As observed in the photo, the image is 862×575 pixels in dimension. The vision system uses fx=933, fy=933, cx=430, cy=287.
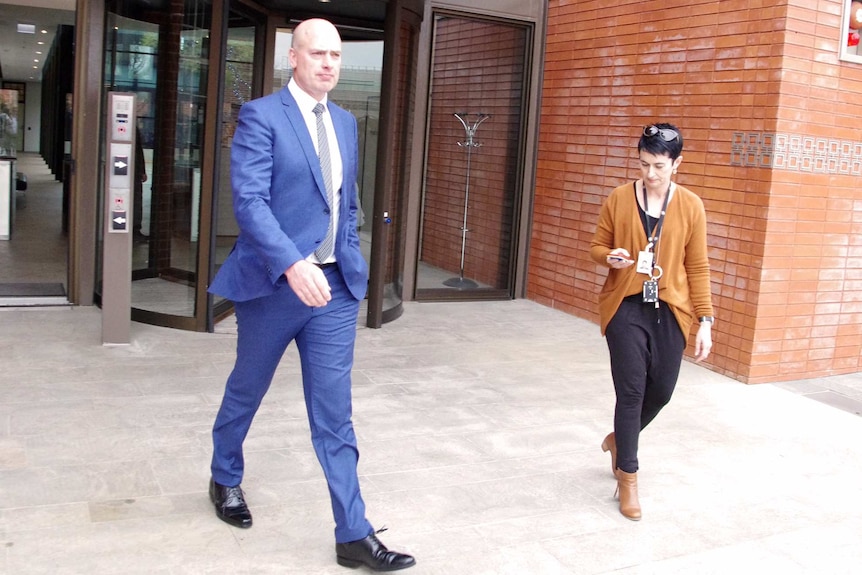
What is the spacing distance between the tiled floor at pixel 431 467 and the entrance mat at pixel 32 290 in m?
0.81

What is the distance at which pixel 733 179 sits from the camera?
20.0ft

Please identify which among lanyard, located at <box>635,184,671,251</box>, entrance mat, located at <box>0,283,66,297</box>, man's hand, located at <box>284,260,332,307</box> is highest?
lanyard, located at <box>635,184,671,251</box>

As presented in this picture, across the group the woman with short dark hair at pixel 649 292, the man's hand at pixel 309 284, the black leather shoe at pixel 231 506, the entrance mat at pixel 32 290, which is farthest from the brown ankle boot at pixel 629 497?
the entrance mat at pixel 32 290

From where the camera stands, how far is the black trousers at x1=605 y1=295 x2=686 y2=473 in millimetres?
3670

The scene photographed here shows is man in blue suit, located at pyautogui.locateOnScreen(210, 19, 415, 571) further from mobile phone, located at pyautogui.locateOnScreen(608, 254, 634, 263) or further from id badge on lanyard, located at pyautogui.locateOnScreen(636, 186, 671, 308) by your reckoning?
id badge on lanyard, located at pyautogui.locateOnScreen(636, 186, 671, 308)

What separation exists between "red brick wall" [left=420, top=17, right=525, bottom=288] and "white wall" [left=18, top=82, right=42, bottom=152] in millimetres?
26131

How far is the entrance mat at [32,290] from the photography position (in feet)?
23.4

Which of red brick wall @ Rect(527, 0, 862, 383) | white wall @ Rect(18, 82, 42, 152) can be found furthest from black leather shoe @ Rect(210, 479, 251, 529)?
white wall @ Rect(18, 82, 42, 152)

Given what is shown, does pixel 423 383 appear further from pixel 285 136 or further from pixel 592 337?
pixel 285 136

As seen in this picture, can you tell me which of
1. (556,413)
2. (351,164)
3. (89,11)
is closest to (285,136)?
(351,164)

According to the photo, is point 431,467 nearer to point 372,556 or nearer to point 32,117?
point 372,556

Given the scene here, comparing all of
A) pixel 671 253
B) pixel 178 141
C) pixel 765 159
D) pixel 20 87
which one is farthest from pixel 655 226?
pixel 20 87

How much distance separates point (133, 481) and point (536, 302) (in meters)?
5.27

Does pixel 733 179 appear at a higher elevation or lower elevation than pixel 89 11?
lower
